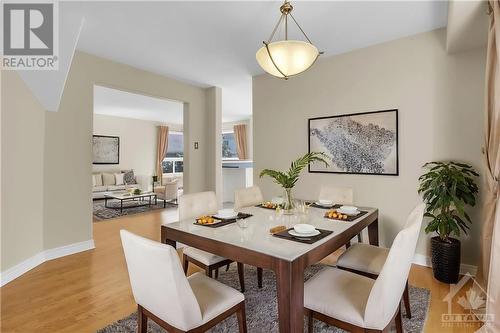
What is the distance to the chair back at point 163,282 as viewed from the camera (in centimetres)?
113

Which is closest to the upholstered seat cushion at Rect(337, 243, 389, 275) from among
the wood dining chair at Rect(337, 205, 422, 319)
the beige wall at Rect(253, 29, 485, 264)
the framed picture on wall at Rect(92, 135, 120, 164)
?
the wood dining chair at Rect(337, 205, 422, 319)

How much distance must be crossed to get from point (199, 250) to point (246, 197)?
894 millimetres

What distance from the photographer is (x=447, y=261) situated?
243 cm

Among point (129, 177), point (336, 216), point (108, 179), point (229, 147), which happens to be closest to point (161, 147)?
point (129, 177)

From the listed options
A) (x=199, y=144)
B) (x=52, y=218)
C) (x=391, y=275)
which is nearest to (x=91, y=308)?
(x=52, y=218)

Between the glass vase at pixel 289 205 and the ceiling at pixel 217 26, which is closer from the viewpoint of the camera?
the glass vase at pixel 289 205

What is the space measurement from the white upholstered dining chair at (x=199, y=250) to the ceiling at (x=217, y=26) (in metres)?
1.76

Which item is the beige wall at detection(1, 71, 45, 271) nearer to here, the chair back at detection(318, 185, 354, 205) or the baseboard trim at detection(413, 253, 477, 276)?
the chair back at detection(318, 185, 354, 205)

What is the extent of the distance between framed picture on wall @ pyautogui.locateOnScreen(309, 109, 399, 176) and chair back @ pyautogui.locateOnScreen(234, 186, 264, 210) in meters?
1.11

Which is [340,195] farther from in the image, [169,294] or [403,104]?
[169,294]

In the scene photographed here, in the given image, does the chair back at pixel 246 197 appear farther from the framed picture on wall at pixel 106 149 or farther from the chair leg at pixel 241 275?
the framed picture on wall at pixel 106 149

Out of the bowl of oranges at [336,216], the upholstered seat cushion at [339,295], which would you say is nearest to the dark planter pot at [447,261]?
the bowl of oranges at [336,216]

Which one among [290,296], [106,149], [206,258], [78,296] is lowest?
[78,296]

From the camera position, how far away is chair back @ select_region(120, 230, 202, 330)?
1.13 metres
